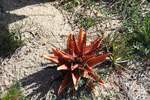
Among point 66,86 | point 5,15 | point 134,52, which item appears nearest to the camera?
point 66,86

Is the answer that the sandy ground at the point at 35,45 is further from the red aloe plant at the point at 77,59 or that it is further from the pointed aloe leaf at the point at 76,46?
the pointed aloe leaf at the point at 76,46

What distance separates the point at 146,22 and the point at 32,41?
1.37 metres

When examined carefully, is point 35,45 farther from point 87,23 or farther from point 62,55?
point 87,23

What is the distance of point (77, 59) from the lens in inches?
184

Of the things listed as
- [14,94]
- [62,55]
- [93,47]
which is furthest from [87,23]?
[14,94]

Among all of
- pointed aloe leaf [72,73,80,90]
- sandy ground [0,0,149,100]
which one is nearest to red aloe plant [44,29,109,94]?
pointed aloe leaf [72,73,80,90]

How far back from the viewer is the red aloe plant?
4.59 metres

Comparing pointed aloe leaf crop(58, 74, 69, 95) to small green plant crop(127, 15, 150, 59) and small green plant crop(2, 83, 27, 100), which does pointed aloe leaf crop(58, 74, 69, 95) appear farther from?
small green plant crop(127, 15, 150, 59)

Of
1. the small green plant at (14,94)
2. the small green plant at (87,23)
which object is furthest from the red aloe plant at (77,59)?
the small green plant at (87,23)

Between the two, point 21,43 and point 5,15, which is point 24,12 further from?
point 21,43

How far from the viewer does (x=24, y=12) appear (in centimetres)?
545

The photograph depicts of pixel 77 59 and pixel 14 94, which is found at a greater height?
pixel 77 59

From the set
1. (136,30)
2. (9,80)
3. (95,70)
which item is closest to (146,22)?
(136,30)

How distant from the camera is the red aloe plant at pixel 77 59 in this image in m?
4.59
